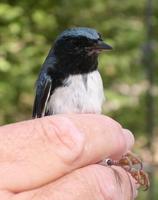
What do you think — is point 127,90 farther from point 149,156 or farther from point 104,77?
point 149,156

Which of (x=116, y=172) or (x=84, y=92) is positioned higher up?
(x=84, y=92)

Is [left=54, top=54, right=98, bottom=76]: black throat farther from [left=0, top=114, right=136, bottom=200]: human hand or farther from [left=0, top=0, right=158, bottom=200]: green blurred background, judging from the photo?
[left=0, top=0, right=158, bottom=200]: green blurred background

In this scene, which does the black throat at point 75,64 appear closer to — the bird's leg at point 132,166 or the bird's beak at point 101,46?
the bird's beak at point 101,46

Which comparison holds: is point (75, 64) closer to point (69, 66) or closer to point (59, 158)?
point (69, 66)

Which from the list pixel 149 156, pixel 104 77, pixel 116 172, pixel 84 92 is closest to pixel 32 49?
pixel 104 77

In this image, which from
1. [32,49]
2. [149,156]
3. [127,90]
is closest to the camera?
[32,49]

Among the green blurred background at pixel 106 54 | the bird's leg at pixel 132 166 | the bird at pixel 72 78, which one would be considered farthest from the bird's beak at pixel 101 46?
the green blurred background at pixel 106 54

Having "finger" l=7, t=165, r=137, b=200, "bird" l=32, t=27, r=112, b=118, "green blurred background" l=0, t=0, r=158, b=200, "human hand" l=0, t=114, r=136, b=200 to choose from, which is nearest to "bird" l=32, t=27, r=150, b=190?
"bird" l=32, t=27, r=112, b=118
